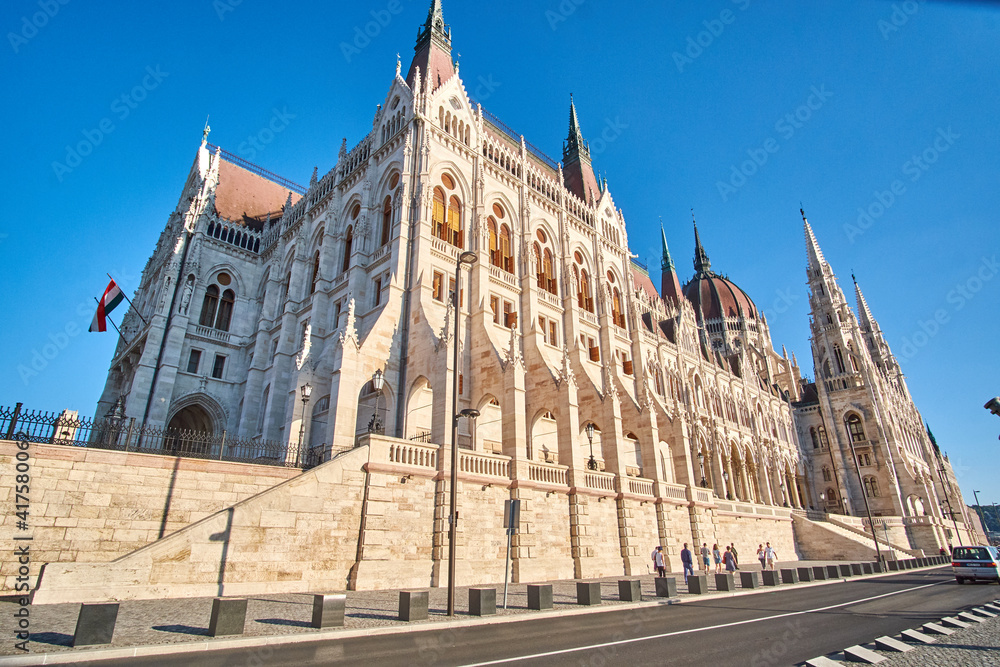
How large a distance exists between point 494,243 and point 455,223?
10.3 feet

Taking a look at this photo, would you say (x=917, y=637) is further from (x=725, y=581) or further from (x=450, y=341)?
(x=450, y=341)

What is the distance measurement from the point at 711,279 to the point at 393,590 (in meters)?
80.5

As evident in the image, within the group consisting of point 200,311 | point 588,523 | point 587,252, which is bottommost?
point 588,523

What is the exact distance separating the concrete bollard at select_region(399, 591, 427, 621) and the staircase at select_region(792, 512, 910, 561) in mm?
38167

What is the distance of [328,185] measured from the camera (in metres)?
34.7

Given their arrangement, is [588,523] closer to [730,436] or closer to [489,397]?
[489,397]

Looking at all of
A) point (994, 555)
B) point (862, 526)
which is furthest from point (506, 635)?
point (862, 526)

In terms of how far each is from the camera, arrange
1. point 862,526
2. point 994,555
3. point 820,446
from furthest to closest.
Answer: point 820,446
point 862,526
point 994,555

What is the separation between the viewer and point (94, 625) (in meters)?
7.48

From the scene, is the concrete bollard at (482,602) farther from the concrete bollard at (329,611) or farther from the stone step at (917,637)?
the stone step at (917,637)

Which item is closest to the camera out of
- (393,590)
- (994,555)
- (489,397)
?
(393,590)

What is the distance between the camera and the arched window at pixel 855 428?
62438 mm

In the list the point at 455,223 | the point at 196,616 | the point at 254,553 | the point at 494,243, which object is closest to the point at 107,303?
the point at 455,223

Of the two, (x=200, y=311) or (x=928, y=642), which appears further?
(x=200, y=311)
